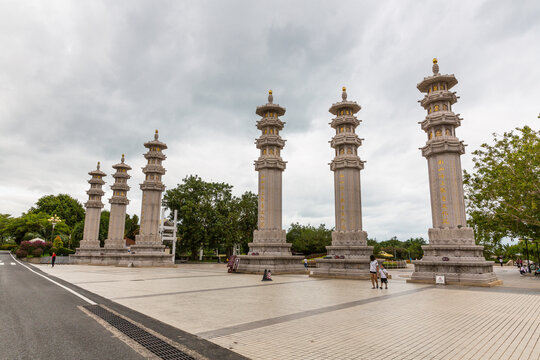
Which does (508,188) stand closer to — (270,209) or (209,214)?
(270,209)

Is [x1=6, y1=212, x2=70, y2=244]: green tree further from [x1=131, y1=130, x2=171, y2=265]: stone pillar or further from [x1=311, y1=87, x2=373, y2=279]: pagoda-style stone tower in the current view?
[x1=311, y1=87, x2=373, y2=279]: pagoda-style stone tower

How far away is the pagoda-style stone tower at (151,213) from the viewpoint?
3688cm

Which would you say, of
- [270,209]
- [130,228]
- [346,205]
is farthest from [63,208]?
[346,205]

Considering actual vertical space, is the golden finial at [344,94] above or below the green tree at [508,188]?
above

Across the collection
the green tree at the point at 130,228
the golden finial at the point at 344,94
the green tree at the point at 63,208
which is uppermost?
the golden finial at the point at 344,94

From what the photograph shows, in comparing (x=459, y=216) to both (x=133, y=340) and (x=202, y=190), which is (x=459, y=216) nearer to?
(x=133, y=340)

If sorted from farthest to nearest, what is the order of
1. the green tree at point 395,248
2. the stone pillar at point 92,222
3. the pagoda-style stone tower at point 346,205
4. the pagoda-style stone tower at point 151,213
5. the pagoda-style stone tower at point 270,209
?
the green tree at point 395,248 < the stone pillar at point 92,222 < the pagoda-style stone tower at point 151,213 < the pagoda-style stone tower at point 270,209 < the pagoda-style stone tower at point 346,205

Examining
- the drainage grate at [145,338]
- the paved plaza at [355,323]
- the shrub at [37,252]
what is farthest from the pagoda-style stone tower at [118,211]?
the drainage grate at [145,338]

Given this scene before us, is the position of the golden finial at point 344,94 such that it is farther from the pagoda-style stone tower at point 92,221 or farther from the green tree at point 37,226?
the green tree at point 37,226

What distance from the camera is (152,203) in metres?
39.0

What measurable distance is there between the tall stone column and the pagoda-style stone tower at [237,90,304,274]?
15318 millimetres

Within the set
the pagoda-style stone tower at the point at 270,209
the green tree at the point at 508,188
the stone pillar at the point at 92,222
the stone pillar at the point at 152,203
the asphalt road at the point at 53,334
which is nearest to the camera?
the asphalt road at the point at 53,334

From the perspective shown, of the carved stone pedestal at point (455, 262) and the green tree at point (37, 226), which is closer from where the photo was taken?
the carved stone pedestal at point (455, 262)

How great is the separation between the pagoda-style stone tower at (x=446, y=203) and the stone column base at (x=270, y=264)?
1001cm
